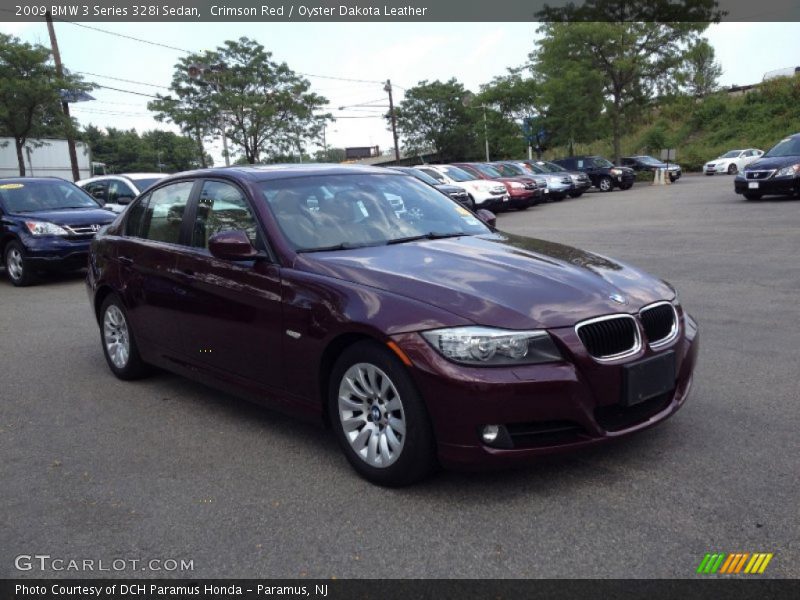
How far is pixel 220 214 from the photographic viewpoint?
4.93m

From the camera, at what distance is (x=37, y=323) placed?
862 cm

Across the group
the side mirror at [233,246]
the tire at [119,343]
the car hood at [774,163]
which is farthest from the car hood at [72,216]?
the car hood at [774,163]

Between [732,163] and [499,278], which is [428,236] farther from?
[732,163]

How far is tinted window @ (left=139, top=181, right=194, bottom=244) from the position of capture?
17.5 feet

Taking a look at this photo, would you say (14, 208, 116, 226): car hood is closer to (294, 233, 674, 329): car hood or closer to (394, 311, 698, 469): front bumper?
(294, 233, 674, 329): car hood

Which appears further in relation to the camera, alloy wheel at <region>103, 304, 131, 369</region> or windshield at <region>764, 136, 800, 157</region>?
windshield at <region>764, 136, 800, 157</region>

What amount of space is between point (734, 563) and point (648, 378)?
39.3 inches

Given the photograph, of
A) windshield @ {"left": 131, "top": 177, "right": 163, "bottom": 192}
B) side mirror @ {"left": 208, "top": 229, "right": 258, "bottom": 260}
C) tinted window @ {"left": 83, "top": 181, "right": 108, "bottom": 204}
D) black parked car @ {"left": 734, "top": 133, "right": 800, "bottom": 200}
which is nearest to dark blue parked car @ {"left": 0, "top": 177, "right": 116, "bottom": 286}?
windshield @ {"left": 131, "top": 177, "right": 163, "bottom": 192}

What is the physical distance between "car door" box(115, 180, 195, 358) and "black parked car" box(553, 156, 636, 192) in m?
30.5

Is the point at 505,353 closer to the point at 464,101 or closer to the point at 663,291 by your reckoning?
the point at 663,291

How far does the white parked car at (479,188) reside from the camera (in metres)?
22.7

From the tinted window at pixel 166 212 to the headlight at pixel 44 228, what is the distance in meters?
6.62
